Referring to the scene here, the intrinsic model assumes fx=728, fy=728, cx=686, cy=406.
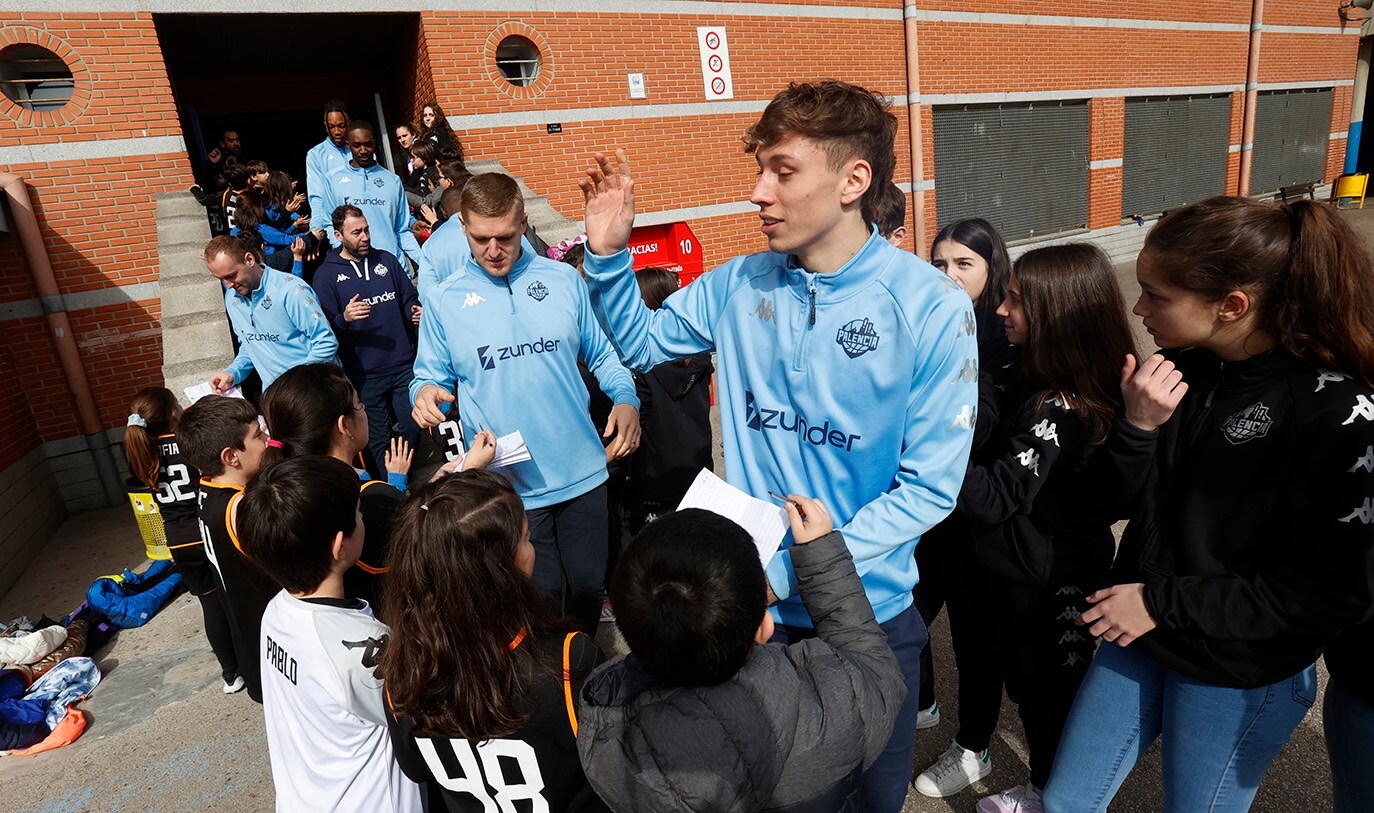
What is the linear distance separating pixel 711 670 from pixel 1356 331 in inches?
59.4

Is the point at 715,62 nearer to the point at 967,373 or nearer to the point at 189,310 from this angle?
the point at 189,310

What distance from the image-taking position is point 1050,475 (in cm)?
228

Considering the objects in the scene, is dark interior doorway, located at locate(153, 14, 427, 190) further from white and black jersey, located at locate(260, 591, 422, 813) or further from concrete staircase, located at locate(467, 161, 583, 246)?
white and black jersey, located at locate(260, 591, 422, 813)

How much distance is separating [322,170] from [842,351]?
7194mm

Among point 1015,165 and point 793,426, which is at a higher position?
point 1015,165

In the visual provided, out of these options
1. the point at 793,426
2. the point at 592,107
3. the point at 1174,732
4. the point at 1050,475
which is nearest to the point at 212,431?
the point at 793,426

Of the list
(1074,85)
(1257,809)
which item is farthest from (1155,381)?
(1074,85)

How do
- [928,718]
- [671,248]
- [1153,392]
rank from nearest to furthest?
[1153,392] → [928,718] → [671,248]

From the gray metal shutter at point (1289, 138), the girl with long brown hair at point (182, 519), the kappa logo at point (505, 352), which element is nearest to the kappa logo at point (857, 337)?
the kappa logo at point (505, 352)

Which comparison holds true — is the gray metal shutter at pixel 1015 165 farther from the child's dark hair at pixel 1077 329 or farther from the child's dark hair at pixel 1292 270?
the child's dark hair at pixel 1292 270

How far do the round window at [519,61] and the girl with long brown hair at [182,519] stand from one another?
267 inches

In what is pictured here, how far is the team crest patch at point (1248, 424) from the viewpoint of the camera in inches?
63.9

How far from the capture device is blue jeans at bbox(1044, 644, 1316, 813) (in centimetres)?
173

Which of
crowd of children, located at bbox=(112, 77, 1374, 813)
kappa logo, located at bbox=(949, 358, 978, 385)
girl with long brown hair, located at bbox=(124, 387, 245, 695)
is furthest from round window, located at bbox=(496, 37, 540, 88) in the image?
kappa logo, located at bbox=(949, 358, 978, 385)
